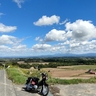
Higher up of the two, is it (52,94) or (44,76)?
(44,76)

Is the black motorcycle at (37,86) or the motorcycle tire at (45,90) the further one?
the black motorcycle at (37,86)

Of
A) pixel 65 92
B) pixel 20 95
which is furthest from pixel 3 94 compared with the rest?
pixel 65 92

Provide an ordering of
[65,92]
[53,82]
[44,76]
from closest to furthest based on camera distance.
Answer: [44,76] < [65,92] < [53,82]

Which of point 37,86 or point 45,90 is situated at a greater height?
point 37,86

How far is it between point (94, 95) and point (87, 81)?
5.14 meters

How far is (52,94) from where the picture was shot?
465 inches

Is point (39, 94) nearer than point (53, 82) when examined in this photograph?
Result: Yes

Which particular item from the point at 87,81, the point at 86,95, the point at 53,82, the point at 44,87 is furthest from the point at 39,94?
the point at 87,81

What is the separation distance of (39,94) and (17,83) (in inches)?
188

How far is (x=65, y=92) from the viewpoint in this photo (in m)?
12.4

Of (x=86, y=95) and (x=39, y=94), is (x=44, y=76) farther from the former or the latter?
(x=86, y=95)

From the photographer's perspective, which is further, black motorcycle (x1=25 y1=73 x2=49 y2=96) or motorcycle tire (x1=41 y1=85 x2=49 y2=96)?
black motorcycle (x1=25 y1=73 x2=49 y2=96)

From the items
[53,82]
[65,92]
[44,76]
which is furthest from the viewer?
[53,82]

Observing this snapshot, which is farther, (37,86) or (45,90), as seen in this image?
(37,86)
